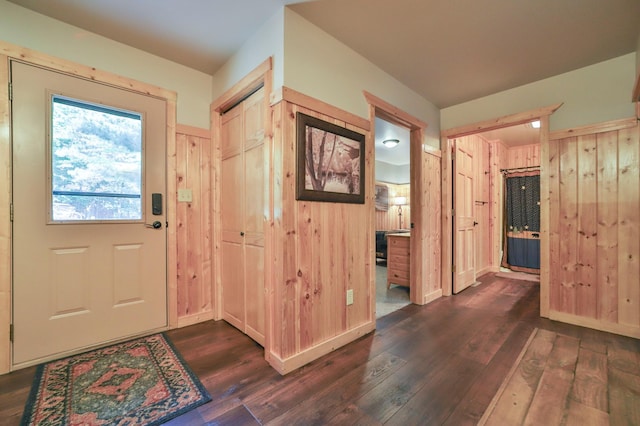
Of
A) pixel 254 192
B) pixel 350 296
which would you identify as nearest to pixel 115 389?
pixel 254 192

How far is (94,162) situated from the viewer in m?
2.13

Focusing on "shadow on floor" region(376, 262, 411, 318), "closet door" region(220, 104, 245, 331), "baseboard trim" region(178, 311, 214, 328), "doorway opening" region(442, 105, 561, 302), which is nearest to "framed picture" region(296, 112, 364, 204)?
"closet door" region(220, 104, 245, 331)

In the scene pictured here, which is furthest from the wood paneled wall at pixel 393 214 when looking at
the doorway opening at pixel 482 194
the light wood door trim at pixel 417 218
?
the light wood door trim at pixel 417 218

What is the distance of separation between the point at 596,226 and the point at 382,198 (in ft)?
16.0

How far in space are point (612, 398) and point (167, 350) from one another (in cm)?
293

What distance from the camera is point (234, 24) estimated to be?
2.02 meters

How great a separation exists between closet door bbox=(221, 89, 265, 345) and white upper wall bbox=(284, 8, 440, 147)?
41 cm

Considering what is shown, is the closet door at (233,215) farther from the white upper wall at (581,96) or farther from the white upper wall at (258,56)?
the white upper wall at (581,96)

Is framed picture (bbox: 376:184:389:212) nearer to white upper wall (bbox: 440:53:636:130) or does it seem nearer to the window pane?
white upper wall (bbox: 440:53:636:130)

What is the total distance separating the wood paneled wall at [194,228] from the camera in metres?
2.57

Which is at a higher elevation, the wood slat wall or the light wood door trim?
the wood slat wall

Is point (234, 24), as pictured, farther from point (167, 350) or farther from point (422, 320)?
point (422, 320)

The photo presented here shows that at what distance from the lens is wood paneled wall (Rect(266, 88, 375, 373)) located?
1846 millimetres

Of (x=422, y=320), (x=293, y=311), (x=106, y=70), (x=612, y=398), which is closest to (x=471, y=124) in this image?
(x=422, y=320)
